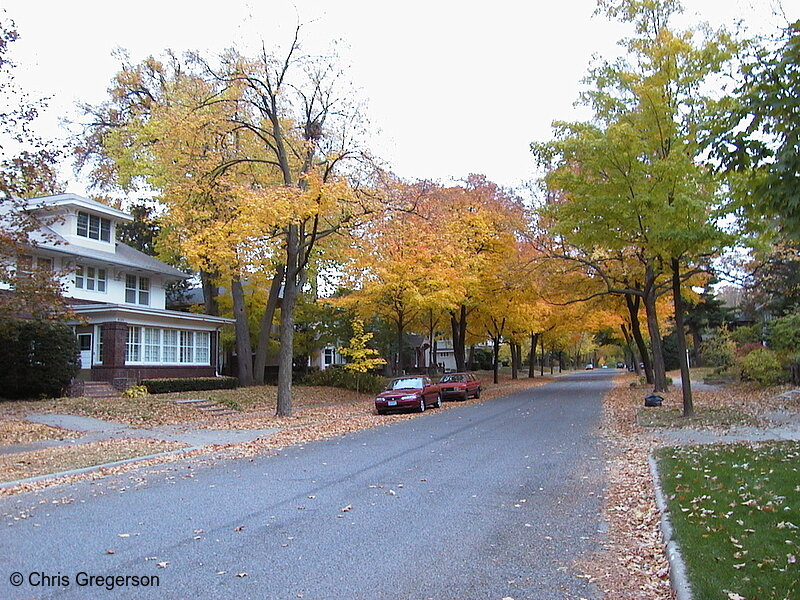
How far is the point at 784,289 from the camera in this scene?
2902 centimetres

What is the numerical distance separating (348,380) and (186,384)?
29.3 ft

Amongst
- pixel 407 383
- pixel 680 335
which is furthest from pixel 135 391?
pixel 680 335

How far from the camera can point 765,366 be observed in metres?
26.2

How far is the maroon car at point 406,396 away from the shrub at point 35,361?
11.1 meters

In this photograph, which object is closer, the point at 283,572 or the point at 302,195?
the point at 283,572

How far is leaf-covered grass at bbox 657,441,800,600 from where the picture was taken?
187 inches

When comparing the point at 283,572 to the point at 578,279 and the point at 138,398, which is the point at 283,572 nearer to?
the point at 138,398

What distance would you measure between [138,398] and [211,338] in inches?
429

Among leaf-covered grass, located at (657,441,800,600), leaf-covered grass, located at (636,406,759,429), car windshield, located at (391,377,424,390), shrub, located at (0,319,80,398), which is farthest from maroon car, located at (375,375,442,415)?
leaf-covered grass, located at (657,441,800,600)

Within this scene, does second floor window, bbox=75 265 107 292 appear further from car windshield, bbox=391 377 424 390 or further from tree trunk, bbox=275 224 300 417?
car windshield, bbox=391 377 424 390

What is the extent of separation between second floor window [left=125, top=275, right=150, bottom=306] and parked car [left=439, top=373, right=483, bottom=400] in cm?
1615

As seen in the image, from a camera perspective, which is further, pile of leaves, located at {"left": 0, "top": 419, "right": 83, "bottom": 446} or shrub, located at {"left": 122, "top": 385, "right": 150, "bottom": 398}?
shrub, located at {"left": 122, "top": 385, "right": 150, "bottom": 398}

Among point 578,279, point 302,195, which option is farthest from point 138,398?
point 578,279

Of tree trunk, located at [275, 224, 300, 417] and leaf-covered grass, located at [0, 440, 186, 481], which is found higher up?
tree trunk, located at [275, 224, 300, 417]
